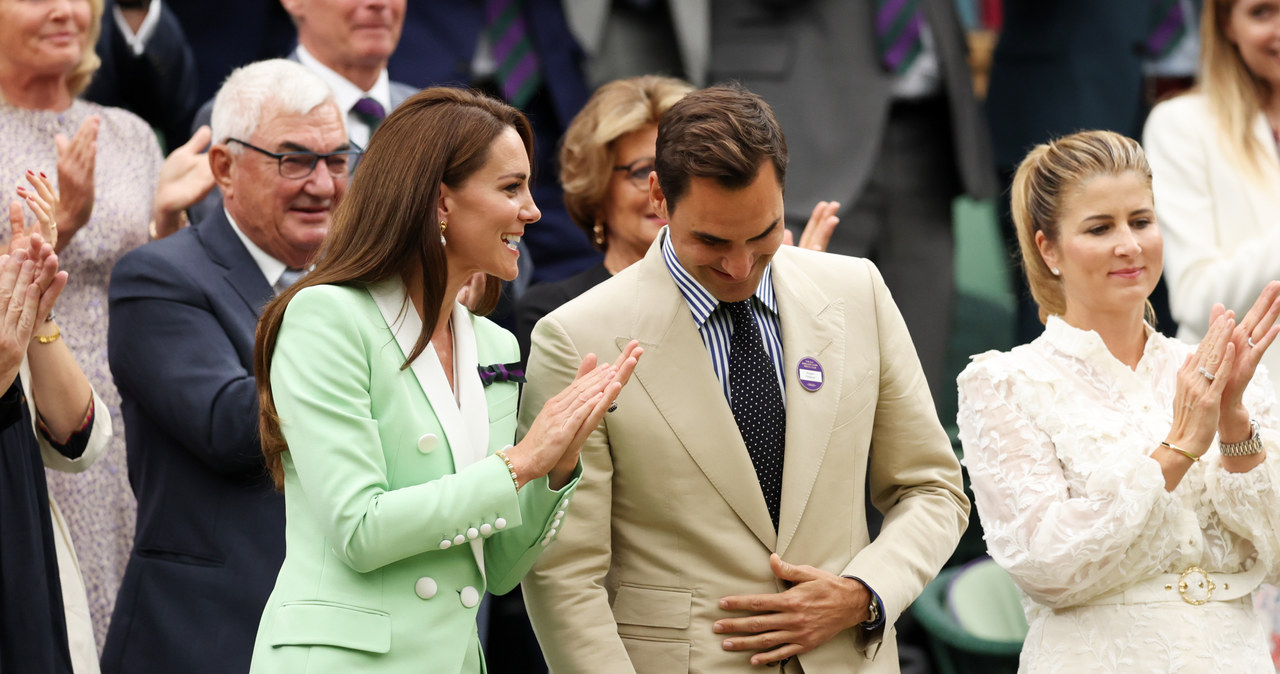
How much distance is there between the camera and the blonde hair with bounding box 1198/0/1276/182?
14.9 ft

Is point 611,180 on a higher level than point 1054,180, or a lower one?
lower

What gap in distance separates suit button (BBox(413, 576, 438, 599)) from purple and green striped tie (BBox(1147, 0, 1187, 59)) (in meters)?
4.18

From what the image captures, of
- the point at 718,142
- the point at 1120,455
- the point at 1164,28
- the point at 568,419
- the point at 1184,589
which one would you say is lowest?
the point at 1184,589

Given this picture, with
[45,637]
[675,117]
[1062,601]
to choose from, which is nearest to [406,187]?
[675,117]

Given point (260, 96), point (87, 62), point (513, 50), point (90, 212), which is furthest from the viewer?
point (513, 50)

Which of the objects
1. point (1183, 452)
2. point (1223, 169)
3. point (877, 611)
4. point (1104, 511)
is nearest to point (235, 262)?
point (877, 611)

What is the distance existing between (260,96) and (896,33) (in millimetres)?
2390

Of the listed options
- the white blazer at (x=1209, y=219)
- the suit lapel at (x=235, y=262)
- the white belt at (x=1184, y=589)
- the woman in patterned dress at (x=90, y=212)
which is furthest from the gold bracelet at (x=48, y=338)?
the white blazer at (x=1209, y=219)

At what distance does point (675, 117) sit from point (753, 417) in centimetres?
58

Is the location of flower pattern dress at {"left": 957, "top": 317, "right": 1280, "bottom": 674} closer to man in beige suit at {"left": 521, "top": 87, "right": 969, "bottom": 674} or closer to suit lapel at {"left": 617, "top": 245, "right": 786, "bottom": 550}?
man in beige suit at {"left": 521, "top": 87, "right": 969, "bottom": 674}

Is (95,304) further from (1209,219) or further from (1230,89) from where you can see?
(1230,89)

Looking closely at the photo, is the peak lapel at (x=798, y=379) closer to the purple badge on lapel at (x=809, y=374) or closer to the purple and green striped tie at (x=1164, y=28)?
the purple badge on lapel at (x=809, y=374)

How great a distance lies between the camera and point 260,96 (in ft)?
12.3

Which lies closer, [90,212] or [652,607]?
[652,607]
